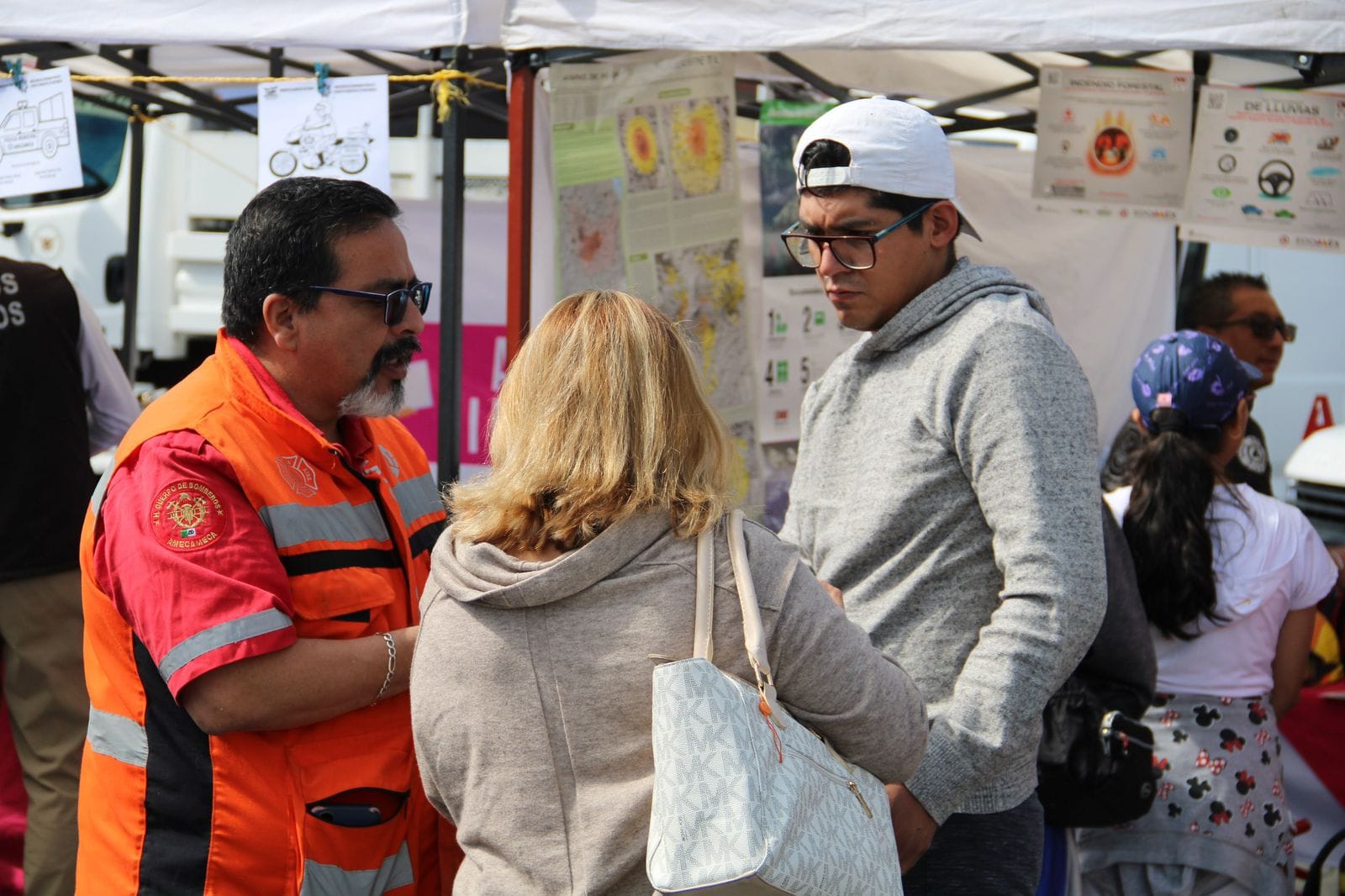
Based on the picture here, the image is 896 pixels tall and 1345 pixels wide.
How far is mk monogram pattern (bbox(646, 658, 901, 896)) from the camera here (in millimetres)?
1203

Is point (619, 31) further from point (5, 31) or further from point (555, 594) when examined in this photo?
point (555, 594)

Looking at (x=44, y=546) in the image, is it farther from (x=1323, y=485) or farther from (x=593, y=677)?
(x=1323, y=485)

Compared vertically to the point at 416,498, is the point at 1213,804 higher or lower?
lower

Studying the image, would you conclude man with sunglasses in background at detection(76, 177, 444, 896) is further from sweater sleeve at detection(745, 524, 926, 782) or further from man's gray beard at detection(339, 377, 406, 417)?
sweater sleeve at detection(745, 524, 926, 782)

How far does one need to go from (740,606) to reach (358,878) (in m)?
0.77

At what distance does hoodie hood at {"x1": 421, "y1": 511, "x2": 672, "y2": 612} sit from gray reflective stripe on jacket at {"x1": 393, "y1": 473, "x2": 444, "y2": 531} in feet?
1.88

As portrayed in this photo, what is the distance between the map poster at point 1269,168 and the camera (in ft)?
10.3

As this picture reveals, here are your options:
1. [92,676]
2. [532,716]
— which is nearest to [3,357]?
[92,676]

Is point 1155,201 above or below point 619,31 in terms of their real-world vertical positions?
below

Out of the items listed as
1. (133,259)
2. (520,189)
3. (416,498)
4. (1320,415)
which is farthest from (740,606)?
(1320,415)

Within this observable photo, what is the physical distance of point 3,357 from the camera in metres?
3.18

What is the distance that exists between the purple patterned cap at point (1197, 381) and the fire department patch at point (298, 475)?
180cm

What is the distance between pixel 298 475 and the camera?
1.78m

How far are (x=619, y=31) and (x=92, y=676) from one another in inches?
69.8
